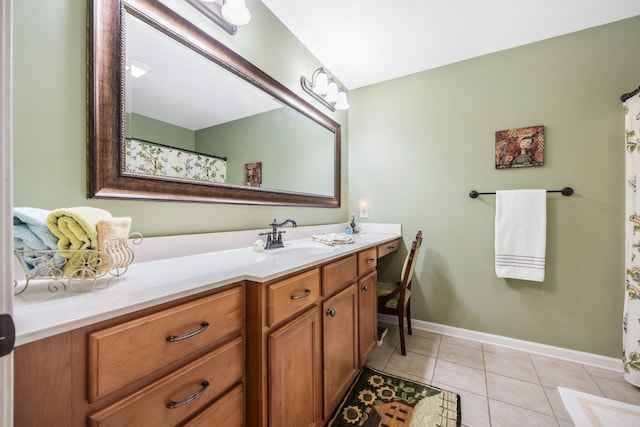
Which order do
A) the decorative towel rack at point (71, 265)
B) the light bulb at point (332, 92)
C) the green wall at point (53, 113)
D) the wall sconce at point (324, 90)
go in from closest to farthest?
1. the decorative towel rack at point (71, 265)
2. the green wall at point (53, 113)
3. the wall sconce at point (324, 90)
4. the light bulb at point (332, 92)

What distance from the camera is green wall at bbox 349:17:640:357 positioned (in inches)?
68.0

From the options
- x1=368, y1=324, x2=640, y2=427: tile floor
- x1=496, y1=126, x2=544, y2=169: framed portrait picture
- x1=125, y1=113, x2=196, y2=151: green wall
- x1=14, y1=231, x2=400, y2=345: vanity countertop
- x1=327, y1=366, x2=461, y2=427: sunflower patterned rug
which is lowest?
x1=368, y1=324, x2=640, y2=427: tile floor

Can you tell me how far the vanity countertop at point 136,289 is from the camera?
0.46 m

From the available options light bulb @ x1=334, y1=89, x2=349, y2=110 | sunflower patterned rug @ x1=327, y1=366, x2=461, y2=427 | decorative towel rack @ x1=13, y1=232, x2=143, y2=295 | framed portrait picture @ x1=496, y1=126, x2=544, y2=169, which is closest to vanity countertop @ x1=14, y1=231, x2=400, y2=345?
decorative towel rack @ x1=13, y1=232, x2=143, y2=295

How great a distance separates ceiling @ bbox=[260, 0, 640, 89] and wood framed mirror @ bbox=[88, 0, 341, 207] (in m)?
0.50

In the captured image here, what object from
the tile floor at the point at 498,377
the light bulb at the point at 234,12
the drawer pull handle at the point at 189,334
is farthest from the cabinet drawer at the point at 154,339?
the tile floor at the point at 498,377

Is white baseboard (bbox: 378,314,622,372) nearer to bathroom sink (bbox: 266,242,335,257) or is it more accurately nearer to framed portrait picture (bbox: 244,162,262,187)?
bathroom sink (bbox: 266,242,335,257)

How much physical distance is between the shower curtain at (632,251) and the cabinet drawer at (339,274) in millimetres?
1699

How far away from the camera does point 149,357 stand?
0.58 m

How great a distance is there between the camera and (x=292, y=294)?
3.18 feet

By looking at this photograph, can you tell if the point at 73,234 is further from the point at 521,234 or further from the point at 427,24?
the point at 521,234

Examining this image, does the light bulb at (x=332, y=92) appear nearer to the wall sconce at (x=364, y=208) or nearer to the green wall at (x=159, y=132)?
the wall sconce at (x=364, y=208)

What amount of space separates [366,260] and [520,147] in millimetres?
1542

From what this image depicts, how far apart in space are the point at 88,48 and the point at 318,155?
158 cm
